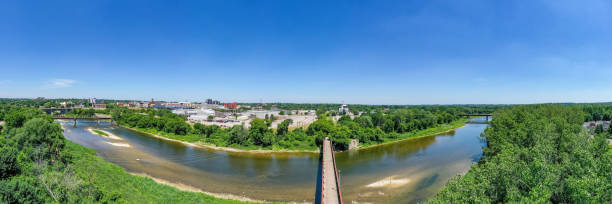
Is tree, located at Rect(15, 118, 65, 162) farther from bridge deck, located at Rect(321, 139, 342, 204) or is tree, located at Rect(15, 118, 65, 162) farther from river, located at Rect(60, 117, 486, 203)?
bridge deck, located at Rect(321, 139, 342, 204)

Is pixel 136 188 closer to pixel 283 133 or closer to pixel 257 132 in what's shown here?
pixel 257 132

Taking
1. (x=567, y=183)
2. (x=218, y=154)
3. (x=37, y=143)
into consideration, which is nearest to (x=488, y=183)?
(x=567, y=183)

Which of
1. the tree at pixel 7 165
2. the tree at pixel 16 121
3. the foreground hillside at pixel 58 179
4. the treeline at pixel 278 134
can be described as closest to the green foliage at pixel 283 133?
the treeline at pixel 278 134

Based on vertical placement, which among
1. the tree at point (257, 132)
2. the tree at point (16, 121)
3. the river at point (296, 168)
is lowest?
the river at point (296, 168)

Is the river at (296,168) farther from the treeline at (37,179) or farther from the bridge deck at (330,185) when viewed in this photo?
the treeline at (37,179)

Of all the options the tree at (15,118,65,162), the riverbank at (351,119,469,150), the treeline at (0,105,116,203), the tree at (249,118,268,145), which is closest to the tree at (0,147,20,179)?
the treeline at (0,105,116,203)

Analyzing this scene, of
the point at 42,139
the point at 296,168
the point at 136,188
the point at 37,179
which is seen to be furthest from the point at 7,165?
the point at 296,168

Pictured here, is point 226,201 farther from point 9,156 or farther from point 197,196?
point 9,156

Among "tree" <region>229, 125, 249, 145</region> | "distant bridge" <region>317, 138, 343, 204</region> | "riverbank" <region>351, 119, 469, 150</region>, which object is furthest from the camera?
"riverbank" <region>351, 119, 469, 150</region>
